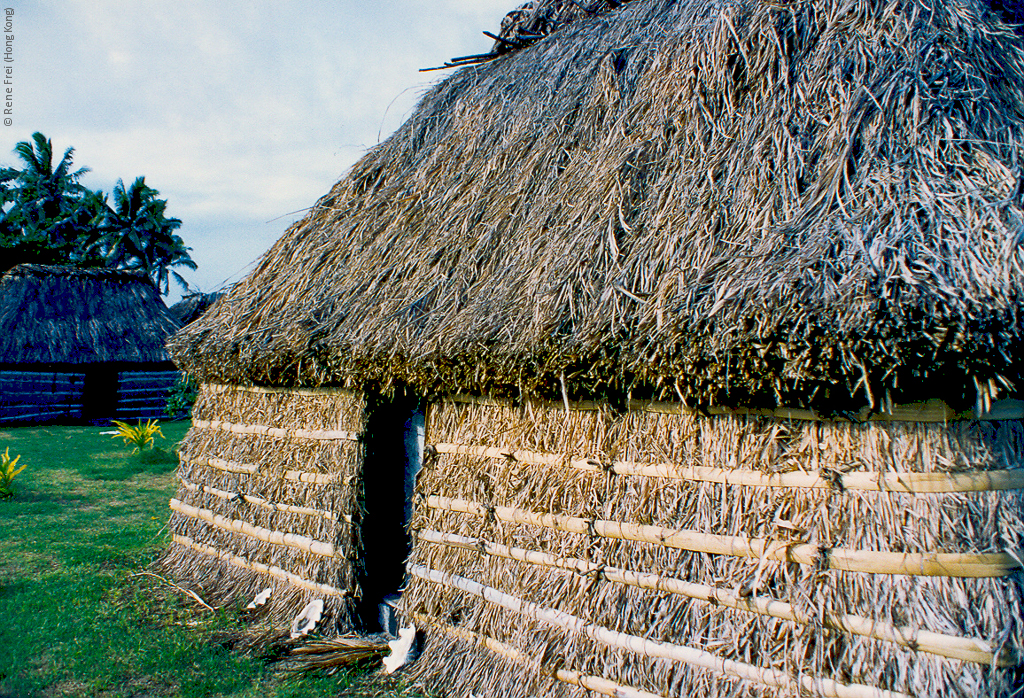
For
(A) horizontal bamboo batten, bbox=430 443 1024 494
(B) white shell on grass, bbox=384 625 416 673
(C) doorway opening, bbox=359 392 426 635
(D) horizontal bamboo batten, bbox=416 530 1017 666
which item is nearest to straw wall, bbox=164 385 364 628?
(C) doorway opening, bbox=359 392 426 635

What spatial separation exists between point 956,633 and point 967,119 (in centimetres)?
245

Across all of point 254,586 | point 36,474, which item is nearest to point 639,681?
point 254,586

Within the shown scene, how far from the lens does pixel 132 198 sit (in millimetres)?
36375

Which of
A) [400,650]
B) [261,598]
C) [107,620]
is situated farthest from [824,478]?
[107,620]

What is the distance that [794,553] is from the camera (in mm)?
3053

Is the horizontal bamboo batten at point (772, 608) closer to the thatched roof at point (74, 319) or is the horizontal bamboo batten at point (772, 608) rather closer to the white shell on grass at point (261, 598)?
the white shell on grass at point (261, 598)

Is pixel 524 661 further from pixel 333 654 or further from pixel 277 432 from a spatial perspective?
pixel 277 432

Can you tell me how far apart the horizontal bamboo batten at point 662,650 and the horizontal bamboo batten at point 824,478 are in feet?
2.75

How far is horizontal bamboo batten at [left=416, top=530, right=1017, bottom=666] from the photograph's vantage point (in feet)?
8.98

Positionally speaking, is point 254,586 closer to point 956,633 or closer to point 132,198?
point 956,633

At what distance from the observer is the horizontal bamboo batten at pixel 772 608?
2736 mm

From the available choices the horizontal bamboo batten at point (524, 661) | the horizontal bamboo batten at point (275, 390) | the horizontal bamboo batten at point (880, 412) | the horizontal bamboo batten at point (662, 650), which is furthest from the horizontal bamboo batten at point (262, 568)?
the horizontal bamboo batten at point (880, 412)

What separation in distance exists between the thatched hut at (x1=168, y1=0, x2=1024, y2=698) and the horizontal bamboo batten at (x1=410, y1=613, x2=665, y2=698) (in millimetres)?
18

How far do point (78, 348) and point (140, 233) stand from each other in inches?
910
